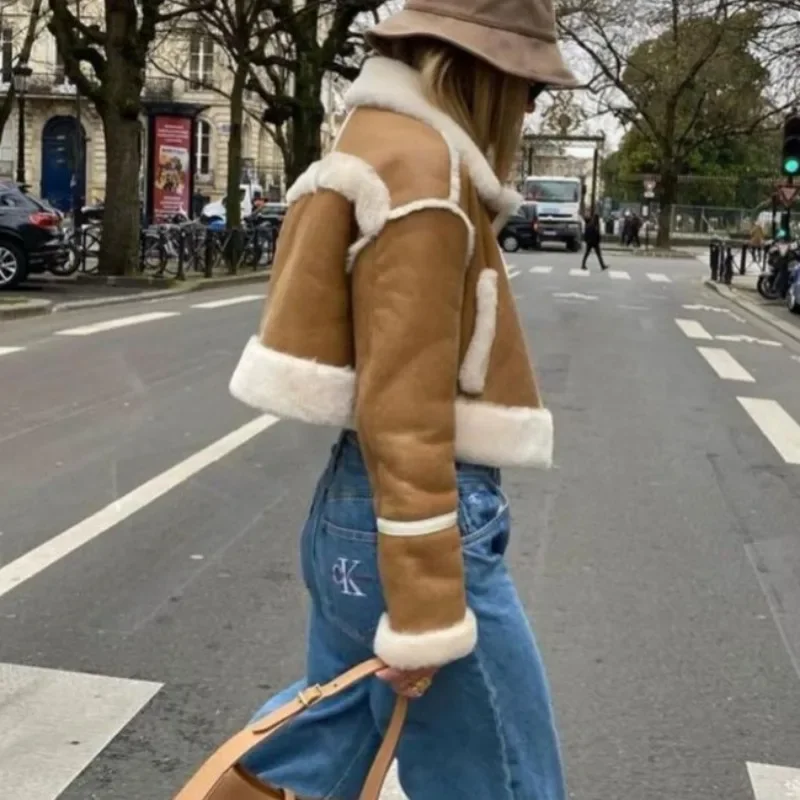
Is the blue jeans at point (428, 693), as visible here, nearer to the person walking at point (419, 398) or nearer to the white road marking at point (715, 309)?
the person walking at point (419, 398)

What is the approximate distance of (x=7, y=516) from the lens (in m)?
6.83

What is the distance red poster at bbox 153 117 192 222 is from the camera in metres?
32.9

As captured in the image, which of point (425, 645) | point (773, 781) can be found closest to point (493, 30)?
point (425, 645)

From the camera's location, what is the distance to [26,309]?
17688 mm

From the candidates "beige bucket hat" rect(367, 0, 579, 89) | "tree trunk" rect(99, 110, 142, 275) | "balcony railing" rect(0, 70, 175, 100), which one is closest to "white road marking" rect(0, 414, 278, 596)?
"beige bucket hat" rect(367, 0, 579, 89)

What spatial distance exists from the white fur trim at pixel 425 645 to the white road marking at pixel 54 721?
6.21ft

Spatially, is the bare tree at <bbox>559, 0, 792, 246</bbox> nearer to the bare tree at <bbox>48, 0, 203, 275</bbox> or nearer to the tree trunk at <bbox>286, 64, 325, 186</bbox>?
the tree trunk at <bbox>286, 64, 325, 186</bbox>

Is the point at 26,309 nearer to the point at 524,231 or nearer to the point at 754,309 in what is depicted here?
the point at 754,309

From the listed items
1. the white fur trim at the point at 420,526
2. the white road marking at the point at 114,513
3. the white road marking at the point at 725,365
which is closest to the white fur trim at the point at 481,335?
the white fur trim at the point at 420,526

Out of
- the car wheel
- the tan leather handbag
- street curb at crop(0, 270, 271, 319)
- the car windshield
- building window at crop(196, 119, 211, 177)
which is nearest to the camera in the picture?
the tan leather handbag

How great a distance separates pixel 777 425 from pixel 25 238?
13.2m

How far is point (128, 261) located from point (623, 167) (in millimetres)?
75066

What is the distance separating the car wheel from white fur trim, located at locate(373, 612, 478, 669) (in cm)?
1937

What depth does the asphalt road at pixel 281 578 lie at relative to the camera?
4.15 meters
